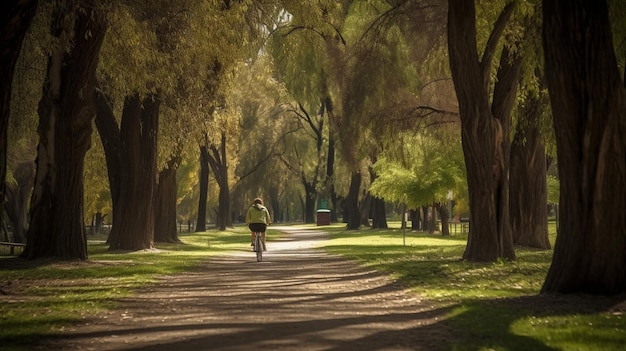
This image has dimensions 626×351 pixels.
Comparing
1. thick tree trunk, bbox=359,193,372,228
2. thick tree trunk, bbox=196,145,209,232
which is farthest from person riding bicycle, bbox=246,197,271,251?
thick tree trunk, bbox=359,193,372,228

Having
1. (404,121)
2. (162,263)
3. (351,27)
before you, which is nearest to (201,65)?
(162,263)

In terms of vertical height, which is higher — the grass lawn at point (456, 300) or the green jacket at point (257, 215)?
the green jacket at point (257, 215)

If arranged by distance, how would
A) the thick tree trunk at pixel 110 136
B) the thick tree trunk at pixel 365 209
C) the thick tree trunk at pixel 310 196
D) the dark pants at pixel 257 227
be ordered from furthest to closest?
the thick tree trunk at pixel 310 196 < the thick tree trunk at pixel 365 209 < the thick tree trunk at pixel 110 136 < the dark pants at pixel 257 227

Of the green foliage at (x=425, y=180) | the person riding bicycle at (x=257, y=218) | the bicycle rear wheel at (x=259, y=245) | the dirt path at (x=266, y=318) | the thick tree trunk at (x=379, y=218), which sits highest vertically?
the green foliage at (x=425, y=180)

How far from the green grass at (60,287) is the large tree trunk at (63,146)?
0.84 meters

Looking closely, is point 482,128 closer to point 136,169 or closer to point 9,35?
point 9,35

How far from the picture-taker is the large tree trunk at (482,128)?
64.7ft

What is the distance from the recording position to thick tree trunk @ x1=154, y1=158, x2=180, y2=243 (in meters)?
36.2

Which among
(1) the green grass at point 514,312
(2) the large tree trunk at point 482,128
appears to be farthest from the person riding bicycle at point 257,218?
(1) the green grass at point 514,312

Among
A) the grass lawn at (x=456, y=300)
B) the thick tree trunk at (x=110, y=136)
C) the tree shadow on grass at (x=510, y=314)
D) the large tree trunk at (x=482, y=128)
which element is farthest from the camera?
the thick tree trunk at (x=110, y=136)

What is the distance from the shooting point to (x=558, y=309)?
10922 millimetres

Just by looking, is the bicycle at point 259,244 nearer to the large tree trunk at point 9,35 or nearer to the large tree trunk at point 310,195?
the large tree trunk at point 9,35

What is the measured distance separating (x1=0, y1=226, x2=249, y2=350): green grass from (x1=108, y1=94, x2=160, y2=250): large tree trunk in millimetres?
2703

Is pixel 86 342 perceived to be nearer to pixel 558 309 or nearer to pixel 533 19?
pixel 558 309
